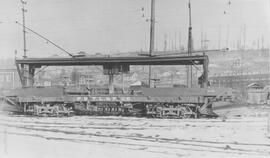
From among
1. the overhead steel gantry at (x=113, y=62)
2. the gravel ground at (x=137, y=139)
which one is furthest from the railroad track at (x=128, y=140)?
the overhead steel gantry at (x=113, y=62)

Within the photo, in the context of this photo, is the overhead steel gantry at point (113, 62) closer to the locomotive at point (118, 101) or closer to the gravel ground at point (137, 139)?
the locomotive at point (118, 101)

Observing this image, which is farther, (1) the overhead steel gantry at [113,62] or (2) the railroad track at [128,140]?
(1) the overhead steel gantry at [113,62]

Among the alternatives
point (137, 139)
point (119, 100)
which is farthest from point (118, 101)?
point (137, 139)

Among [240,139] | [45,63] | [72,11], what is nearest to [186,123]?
[240,139]

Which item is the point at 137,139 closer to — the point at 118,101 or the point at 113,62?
the point at 118,101

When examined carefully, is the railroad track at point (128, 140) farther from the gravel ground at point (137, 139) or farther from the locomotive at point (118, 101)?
the locomotive at point (118, 101)

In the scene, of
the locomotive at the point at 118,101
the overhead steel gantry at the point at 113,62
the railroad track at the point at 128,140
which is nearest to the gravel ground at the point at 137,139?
the railroad track at the point at 128,140

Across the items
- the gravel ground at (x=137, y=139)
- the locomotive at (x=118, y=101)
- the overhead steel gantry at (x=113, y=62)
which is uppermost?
the overhead steel gantry at (x=113, y=62)

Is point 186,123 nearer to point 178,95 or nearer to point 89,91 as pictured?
point 178,95

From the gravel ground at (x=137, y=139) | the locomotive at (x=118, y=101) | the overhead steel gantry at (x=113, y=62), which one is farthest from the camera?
the overhead steel gantry at (x=113, y=62)

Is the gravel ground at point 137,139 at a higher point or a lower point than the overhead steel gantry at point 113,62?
lower

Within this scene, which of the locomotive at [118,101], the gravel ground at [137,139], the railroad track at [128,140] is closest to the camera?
the gravel ground at [137,139]

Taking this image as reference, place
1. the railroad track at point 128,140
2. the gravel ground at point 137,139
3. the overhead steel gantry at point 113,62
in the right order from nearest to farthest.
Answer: the gravel ground at point 137,139 → the railroad track at point 128,140 → the overhead steel gantry at point 113,62

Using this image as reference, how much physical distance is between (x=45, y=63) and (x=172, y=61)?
5.20m
